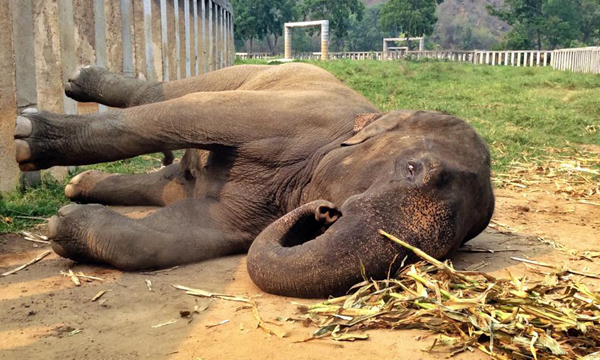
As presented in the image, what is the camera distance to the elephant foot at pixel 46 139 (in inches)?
167

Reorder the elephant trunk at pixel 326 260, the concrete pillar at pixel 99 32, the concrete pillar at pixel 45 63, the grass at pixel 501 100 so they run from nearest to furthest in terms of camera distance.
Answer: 1. the elephant trunk at pixel 326 260
2. the concrete pillar at pixel 45 63
3. the concrete pillar at pixel 99 32
4. the grass at pixel 501 100

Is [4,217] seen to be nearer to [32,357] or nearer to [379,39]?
[32,357]

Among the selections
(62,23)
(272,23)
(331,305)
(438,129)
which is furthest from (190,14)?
(272,23)

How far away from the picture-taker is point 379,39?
10569 cm

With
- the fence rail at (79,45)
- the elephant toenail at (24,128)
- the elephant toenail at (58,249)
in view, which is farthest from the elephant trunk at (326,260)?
the fence rail at (79,45)

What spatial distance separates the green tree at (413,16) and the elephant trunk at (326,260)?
218 feet

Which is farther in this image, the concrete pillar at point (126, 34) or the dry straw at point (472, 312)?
the concrete pillar at point (126, 34)

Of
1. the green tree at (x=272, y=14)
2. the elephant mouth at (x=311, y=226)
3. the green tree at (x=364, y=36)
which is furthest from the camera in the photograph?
the green tree at (x=364, y=36)

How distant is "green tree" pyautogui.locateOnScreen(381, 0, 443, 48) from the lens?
2667 inches

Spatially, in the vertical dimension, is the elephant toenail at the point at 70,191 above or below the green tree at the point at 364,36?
below

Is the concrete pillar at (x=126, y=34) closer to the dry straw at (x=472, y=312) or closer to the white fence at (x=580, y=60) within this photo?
the dry straw at (x=472, y=312)

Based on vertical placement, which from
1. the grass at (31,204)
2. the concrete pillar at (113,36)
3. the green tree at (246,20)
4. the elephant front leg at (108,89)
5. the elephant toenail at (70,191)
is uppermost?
the green tree at (246,20)

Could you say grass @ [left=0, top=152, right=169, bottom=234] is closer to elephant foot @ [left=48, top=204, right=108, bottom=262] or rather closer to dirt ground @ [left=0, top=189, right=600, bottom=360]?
dirt ground @ [left=0, top=189, right=600, bottom=360]

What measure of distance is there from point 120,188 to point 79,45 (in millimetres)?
4940
